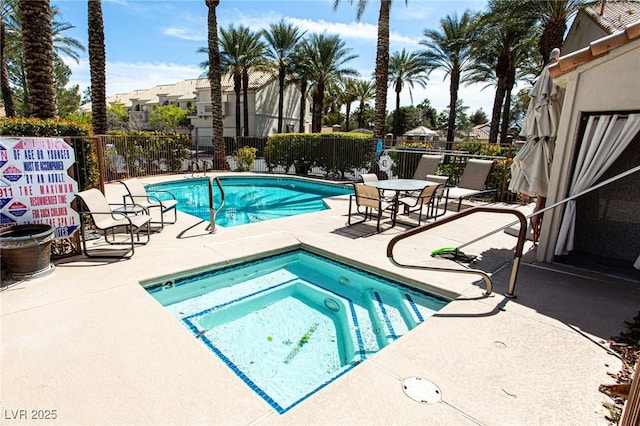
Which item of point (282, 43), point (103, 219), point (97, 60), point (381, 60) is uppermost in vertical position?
point (282, 43)

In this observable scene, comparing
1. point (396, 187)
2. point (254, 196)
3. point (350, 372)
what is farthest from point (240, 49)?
point (350, 372)

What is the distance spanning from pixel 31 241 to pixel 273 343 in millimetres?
3271

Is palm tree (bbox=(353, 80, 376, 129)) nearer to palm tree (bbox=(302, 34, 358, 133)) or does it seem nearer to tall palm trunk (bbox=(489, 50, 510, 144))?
palm tree (bbox=(302, 34, 358, 133))

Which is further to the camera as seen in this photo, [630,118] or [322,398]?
[630,118]

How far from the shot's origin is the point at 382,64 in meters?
13.5

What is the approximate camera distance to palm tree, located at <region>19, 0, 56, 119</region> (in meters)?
6.64

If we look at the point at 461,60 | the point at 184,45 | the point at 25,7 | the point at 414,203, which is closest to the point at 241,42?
the point at 184,45

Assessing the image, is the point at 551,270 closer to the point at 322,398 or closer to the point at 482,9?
the point at 322,398

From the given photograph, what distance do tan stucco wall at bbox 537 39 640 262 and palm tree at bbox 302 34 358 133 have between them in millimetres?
23313

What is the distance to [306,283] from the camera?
16.5 feet

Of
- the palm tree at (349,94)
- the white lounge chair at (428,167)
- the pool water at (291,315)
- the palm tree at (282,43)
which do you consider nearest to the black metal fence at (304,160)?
the white lounge chair at (428,167)

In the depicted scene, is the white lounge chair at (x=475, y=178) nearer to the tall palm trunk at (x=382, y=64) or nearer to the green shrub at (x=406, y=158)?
the green shrub at (x=406, y=158)

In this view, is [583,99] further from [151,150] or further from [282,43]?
[282,43]

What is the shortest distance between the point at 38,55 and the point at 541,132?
377 inches
